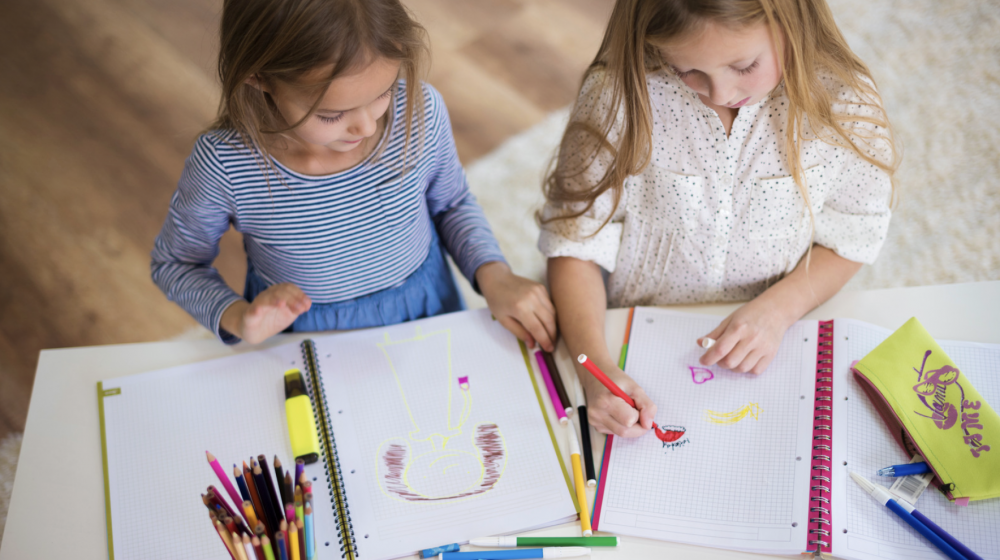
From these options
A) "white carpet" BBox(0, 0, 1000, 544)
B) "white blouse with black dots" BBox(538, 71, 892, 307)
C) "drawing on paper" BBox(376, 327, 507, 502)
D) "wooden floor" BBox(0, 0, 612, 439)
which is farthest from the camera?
"wooden floor" BBox(0, 0, 612, 439)

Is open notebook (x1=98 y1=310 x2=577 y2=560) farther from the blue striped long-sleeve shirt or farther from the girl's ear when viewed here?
the girl's ear

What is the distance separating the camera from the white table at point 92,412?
74 centimetres

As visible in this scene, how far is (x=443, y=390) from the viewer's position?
33.3 inches

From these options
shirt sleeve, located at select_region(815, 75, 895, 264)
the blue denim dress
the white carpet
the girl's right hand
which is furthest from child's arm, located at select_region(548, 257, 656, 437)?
the white carpet

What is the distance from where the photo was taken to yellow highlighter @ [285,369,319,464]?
79 cm

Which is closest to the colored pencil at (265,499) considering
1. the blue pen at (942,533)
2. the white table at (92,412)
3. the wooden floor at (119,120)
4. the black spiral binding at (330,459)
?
the black spiral binding at (330,459)

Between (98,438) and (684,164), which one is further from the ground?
(684,164)

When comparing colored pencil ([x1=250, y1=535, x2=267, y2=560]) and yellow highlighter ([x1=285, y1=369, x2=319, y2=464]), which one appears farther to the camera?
yellow highlighter ([x1=285, y1=369, x2=319, y2=464])

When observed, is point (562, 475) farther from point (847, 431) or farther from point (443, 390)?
point (847, 431)

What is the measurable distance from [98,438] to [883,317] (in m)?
0.94

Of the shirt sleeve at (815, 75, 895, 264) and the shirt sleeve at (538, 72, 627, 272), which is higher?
the shirt sleeve at (538, 72, 627, 272)

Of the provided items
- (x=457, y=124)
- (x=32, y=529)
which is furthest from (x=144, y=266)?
(x=32, y=529)

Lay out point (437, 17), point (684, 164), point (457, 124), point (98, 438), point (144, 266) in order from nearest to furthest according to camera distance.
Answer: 1. point (98, 438)
2. point (684, 164)
3. point (144, 266)
4. point (457, 124)
5. point (437, 17)

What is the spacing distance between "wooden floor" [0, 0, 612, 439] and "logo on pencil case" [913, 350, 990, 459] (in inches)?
55.3
